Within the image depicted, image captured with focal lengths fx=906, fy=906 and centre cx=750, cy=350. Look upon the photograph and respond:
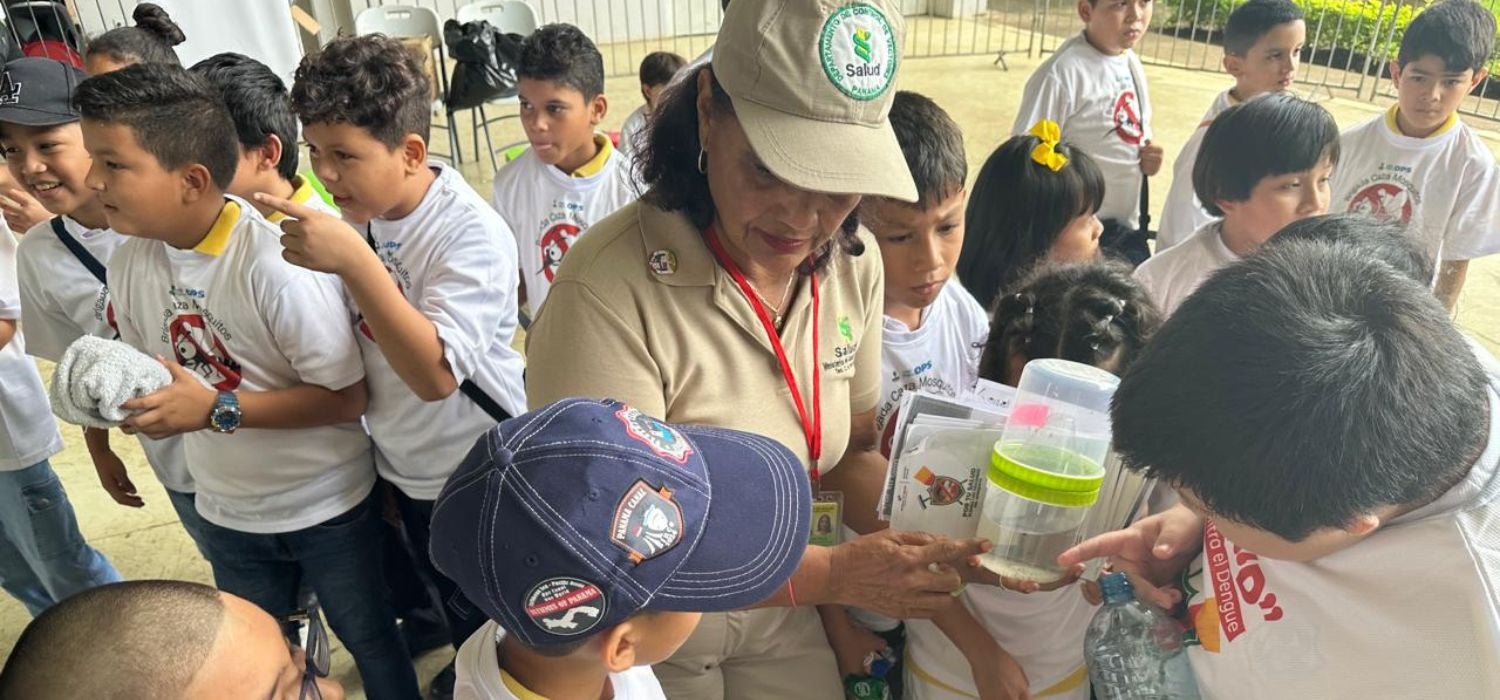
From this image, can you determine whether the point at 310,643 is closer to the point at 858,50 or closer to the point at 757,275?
the point at 757,275

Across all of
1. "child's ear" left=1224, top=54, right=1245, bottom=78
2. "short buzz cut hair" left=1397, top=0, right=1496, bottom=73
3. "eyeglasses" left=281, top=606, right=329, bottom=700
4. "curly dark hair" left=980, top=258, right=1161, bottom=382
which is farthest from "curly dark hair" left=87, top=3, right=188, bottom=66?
"short buzz cut hair" left=1397, top=0, right=1496, bottom=73

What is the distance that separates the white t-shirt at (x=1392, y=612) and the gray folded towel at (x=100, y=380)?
194 centimetres

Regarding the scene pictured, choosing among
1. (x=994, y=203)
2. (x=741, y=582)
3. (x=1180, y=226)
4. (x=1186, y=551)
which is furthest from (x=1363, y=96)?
(x=741, y=582)

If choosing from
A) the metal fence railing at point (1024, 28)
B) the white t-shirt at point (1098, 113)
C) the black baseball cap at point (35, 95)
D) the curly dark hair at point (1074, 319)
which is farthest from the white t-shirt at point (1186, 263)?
the metal fence railing at point (1024, 28)

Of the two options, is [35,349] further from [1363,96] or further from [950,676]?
[1363,96]

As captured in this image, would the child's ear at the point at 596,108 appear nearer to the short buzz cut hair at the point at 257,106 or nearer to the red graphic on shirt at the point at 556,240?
the red graphic on shirt at the point at 556,240

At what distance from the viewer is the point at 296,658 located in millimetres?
1346

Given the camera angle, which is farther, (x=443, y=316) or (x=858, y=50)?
→ (x=443, y=316)

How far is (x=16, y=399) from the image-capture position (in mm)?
2455

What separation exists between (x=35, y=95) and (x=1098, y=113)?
12.2ft

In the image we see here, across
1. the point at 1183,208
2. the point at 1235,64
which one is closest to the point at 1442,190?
the point at 1183,208

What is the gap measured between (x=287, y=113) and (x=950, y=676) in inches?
86.8

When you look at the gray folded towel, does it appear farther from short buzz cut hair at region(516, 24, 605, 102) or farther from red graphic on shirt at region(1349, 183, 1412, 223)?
red graphic on shirt at region(1349, 183, 1412, 223)

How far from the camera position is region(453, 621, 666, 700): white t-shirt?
3.84ft
